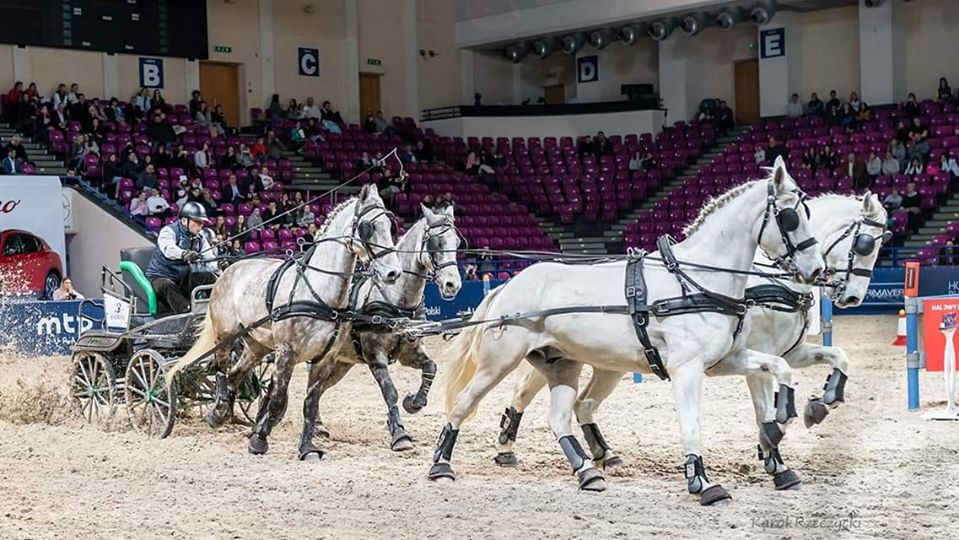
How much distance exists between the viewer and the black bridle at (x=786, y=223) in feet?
25.2

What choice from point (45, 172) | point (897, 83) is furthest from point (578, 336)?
point (897, 83)

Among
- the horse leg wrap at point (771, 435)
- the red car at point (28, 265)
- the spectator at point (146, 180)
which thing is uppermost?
the spectator at point (146, 180)

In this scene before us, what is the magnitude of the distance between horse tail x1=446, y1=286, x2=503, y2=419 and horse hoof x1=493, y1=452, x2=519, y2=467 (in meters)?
0.53

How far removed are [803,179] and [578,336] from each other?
19.6 meters

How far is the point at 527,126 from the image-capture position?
34125 millimetres

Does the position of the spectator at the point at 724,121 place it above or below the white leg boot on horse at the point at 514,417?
above

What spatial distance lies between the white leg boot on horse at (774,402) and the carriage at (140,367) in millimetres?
4875

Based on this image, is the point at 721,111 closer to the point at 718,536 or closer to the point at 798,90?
the point at 798,90

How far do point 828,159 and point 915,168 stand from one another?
6.12ft

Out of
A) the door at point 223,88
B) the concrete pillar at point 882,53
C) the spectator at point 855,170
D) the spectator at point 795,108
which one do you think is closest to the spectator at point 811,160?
the spectator at point 855,170

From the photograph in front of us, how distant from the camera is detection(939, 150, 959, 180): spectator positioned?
83.3 feet

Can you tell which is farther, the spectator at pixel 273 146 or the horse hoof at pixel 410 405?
the spectator at pixel 273 146

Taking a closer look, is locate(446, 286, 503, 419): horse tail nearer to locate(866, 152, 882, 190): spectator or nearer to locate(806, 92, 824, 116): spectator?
locate(866, 152, 882, 190): spectator

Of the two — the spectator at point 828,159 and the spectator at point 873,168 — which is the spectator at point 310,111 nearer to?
the spectator at point 828,159
